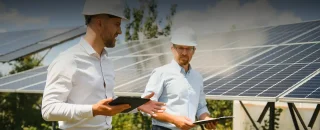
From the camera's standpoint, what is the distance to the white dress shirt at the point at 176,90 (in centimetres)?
397

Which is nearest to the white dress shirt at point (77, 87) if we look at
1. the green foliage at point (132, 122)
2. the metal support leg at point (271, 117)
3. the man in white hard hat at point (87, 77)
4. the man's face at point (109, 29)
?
the man in white hard hat at point (87, 77)

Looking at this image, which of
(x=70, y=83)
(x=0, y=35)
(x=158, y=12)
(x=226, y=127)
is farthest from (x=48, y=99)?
(x=0, y=35)

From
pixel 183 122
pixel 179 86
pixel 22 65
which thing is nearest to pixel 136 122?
pixel 22 65

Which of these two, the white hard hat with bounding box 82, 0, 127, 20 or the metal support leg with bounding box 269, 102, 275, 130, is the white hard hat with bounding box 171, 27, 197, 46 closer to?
the white hard hat with bounding box 82, 0, 127, 20

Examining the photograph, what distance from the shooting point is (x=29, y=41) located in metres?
14.4

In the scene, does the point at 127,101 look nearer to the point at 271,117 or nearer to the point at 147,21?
the point at 271,117

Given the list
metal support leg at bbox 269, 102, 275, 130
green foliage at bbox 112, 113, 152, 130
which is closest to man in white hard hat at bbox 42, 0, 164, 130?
metal support leg at bbox 269, 102, 275, 130

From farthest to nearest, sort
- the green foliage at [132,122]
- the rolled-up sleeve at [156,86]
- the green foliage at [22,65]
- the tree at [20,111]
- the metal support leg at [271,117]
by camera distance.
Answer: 1. the green foliage at [22,65]
2. the tree at [20,111]
3. the green foliage at [132,122]
4. the metal support leg at [271,117]
5. the rolled-up sleeve at [156,86]

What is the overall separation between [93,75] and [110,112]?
1.10 ft

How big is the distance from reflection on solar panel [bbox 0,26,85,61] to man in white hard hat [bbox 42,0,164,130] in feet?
32.1

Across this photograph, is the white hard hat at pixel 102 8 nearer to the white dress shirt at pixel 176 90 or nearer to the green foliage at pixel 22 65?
the white dress shirt at pixel 176 90

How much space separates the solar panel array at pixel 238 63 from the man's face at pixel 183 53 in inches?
55.6

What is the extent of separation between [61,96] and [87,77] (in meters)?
0.19

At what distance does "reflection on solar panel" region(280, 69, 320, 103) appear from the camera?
482cm
